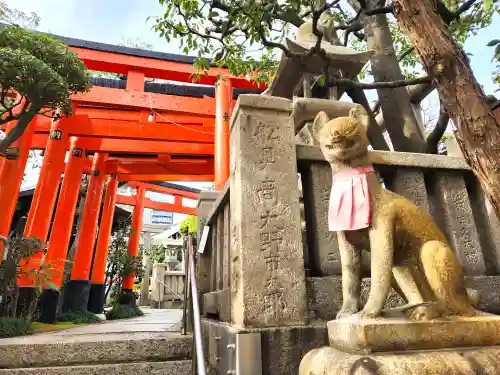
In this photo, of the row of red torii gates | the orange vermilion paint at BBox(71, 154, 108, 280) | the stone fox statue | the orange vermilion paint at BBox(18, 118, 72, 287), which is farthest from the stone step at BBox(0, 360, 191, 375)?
the orange vermilion paint at BBox(71, 154, 108, 280)

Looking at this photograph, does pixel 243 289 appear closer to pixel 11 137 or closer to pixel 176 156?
pixel 11 137

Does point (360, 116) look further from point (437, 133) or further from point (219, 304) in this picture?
point (437, 133)

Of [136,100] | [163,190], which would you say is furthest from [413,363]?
[163,190]

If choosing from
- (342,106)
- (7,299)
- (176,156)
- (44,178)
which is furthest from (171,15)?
(176,156)

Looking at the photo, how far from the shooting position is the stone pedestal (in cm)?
151

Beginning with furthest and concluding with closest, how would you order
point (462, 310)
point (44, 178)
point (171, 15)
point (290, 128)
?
point (44, 178)
point (171, 15)
point (290, 128)
point (462, 310)

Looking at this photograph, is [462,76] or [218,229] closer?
[462,76]

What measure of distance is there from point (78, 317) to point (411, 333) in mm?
9253

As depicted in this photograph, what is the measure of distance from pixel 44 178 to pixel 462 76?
852 centimetres

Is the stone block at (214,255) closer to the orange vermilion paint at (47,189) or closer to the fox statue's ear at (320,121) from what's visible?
the fox statue's ear at (320,121)

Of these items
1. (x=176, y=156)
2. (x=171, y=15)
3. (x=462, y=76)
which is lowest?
(x=462, y=76)

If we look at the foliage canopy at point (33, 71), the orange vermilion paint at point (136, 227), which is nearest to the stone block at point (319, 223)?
the foliage canopy at point (33, 71)

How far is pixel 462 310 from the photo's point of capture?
1794 mm

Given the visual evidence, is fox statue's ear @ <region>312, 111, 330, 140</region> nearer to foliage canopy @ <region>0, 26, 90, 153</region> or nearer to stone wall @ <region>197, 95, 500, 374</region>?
stone wall @ <region>197, 95, 500, 374</region>
